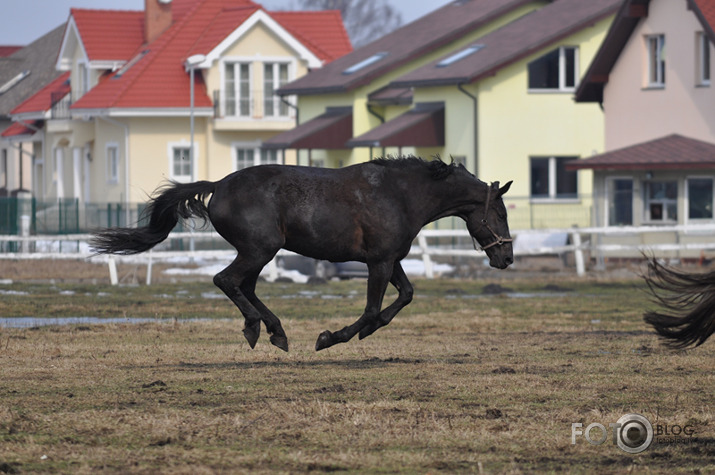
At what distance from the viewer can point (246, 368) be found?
11.4 meters

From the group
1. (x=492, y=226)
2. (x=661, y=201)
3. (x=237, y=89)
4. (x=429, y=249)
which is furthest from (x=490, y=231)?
(x=237, y=89)

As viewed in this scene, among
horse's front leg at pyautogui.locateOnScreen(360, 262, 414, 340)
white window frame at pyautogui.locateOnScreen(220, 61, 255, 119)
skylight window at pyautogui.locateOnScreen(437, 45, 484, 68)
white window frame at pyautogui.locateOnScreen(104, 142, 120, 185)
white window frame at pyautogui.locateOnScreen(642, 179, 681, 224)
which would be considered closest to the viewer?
horse's front leg at pyautogui.locateOnScreen(360, 262, 414, 340)

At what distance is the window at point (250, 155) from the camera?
49.7 meters

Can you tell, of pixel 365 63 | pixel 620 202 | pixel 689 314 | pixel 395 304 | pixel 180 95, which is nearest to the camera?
pixel 689 314

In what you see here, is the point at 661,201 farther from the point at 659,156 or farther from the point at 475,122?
the point at 475,122

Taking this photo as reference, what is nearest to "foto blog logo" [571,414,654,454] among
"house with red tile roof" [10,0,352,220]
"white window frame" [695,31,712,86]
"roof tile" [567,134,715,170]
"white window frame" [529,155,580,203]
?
"roof tile" [567,134,715,170]

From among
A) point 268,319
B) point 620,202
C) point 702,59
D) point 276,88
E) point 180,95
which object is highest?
point 276,88

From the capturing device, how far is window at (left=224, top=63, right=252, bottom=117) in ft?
160

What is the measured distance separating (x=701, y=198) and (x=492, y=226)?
22.5 m

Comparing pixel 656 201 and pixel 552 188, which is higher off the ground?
pixel 552 188

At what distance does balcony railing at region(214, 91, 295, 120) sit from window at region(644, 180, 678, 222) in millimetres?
18421

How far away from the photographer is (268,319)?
11.5 metres

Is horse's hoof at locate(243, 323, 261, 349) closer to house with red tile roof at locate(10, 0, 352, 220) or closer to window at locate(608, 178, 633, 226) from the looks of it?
window at locate(608, 178, 633, 226)

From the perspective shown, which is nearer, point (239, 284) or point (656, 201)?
point (239, 284)
